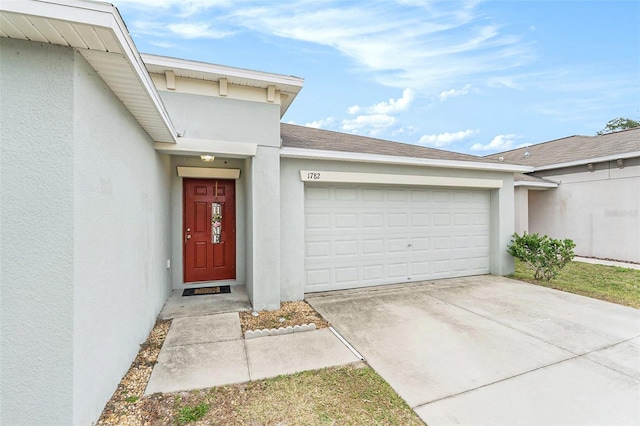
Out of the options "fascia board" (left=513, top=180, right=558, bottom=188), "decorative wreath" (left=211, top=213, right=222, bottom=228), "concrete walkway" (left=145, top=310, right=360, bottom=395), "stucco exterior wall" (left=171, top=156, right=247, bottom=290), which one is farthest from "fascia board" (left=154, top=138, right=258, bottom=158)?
"fascia board" (left=513, top=180, right=558, bottom=188)

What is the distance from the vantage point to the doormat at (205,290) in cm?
533

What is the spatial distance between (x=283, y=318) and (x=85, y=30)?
3.93 metres

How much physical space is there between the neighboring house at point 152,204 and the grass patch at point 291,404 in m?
0.60

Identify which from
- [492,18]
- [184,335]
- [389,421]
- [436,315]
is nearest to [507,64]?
[492,18]

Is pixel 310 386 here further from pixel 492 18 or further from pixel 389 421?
pixel 492 18

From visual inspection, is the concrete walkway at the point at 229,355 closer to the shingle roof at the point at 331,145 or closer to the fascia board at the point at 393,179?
the fascia board at the point at 393,179

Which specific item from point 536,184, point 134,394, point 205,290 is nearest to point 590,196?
point 536,184

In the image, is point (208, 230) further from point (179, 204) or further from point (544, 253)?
point (544, 253)

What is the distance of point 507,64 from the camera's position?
8578mm

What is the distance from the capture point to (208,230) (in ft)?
19.0

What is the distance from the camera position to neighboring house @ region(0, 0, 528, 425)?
1729mm

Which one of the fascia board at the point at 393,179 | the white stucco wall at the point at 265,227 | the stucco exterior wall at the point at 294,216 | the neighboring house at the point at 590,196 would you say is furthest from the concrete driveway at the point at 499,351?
the neighboring house at the point at 590,196

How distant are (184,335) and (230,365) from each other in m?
1.09

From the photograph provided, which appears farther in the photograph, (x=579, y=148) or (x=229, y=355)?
(x=579, y=148)
